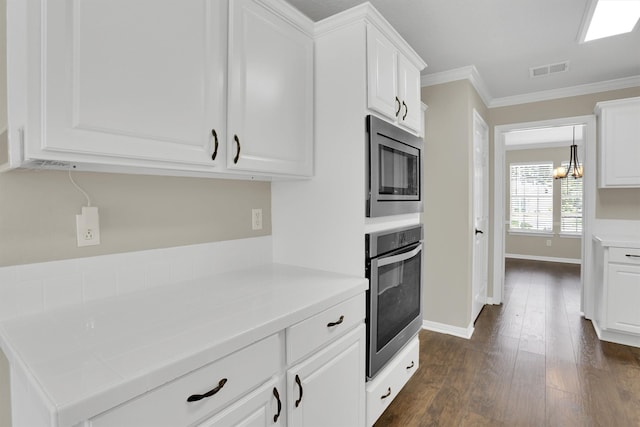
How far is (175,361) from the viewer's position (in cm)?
81

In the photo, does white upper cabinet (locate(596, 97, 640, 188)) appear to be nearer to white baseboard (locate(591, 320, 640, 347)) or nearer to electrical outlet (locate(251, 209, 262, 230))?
white baseboard (locate(591, 320, 640, 347))

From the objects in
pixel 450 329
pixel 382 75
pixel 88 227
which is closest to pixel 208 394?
pixel 88 227

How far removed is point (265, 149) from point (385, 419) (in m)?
1.68

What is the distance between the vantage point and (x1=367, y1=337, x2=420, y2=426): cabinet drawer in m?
1.67

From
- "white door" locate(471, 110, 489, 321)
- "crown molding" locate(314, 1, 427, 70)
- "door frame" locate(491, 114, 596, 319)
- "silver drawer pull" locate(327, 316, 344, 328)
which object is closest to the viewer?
"silver drawer pull" locate(327, 316, 344, 328)

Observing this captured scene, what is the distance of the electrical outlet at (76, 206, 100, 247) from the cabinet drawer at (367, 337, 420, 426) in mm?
1367

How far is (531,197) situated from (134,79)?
7.86 m

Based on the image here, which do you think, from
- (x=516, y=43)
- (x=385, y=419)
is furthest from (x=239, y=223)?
(x=516, y=43)

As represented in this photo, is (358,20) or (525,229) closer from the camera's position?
(358,20)

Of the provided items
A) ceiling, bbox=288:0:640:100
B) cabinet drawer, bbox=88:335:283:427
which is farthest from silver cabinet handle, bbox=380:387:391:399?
ceiling, bbox=288:0:640:100

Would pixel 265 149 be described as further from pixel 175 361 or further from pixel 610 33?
pixel 610 33

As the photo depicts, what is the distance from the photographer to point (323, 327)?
1325 mm

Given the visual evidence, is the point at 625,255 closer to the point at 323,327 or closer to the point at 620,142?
the point at 620,142

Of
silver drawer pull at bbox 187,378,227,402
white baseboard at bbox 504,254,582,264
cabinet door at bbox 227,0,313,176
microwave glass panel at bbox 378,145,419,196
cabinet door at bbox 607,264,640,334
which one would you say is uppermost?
cabinet door at bbox 227,0,313,176
